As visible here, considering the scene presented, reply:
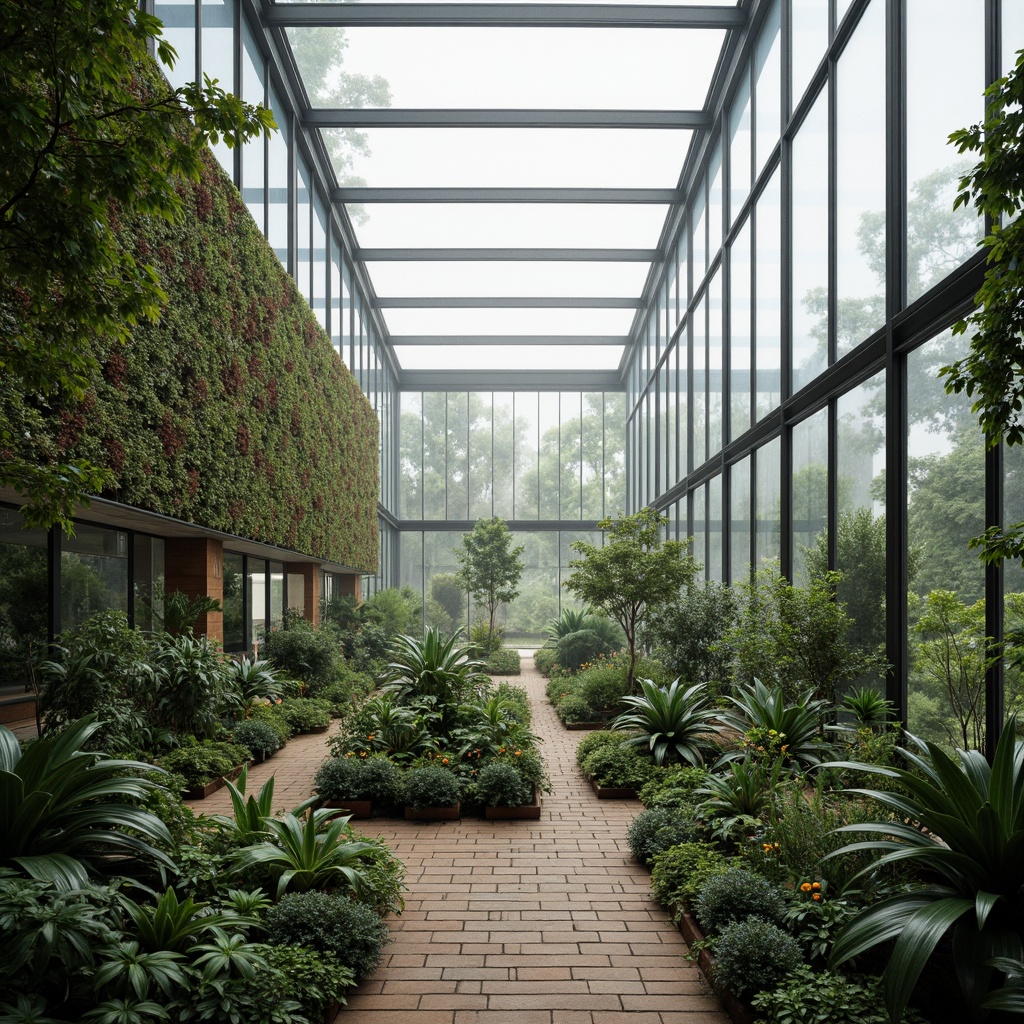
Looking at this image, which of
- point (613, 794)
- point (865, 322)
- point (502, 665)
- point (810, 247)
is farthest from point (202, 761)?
point (502, 665)

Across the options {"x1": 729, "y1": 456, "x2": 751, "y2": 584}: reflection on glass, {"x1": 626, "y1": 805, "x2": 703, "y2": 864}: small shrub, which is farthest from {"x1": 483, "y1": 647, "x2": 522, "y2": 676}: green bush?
{"x1": 626, "y1": 805, "x2": 703, "y2": 864}: small shrub

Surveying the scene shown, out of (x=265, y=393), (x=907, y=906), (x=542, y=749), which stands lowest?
(x=542, y=749)

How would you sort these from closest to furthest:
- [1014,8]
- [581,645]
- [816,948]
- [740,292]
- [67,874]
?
1. [67,874]
2. [816,948]
3. [1014,8]
4. [740,292]
5. [581,645]

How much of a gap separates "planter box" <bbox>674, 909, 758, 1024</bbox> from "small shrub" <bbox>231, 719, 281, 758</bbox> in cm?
605

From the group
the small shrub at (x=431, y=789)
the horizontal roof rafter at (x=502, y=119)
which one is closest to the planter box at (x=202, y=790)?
the small shrub at (x=431, y=789)

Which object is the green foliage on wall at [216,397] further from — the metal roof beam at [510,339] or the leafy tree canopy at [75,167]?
the metal roof beam at [510,339]

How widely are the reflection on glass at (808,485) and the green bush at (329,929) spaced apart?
6833 mm

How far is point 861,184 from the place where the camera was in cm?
839

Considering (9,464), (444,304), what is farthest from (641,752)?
(444,304)

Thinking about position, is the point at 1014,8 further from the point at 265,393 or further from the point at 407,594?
the point at 407,594

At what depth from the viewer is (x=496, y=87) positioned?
13422 millimetres

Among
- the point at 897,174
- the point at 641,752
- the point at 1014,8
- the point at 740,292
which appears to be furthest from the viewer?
the point at 740,292

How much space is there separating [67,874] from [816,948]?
3279 millimetres

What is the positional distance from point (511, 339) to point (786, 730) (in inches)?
819
